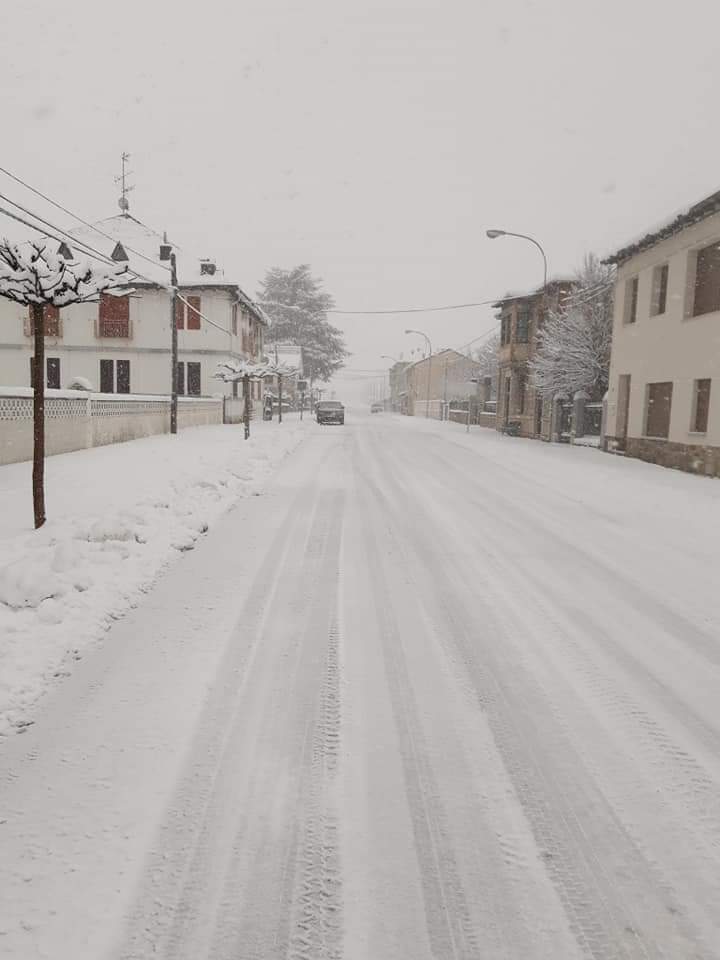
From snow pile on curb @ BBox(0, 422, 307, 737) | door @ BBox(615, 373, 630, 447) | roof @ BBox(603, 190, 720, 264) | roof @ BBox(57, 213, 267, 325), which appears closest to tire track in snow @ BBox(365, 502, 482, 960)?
snow pile on curb @ BBox(0, 422, 307, 737)

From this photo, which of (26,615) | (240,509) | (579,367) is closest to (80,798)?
(26,615)

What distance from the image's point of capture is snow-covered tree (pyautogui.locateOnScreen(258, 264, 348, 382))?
60.4m

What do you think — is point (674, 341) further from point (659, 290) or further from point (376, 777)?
point (376, 777)

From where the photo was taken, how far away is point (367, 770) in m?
2.51

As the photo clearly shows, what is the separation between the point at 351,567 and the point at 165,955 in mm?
3909

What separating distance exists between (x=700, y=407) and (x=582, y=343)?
35.9ft

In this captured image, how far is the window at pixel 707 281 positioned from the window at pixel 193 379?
945 inches

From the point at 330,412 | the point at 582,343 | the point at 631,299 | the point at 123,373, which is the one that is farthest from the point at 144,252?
the point at 631,299

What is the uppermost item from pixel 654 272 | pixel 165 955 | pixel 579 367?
pixel 654 272

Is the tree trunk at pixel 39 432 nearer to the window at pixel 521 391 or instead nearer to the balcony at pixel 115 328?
the balcony at pixel 115 328

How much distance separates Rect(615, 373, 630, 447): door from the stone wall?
2.29 ft

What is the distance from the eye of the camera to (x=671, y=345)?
1647 cm

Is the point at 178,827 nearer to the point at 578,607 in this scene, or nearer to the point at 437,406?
the point at 578,607

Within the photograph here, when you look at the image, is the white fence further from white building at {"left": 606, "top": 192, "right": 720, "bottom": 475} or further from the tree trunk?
white building at {"left": 606, "top": 192, "right": 720, "bottom": 475}
